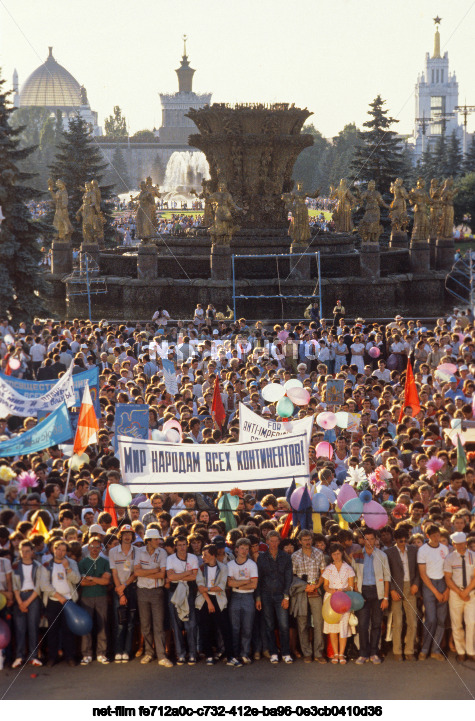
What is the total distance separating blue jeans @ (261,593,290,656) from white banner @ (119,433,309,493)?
105 cm

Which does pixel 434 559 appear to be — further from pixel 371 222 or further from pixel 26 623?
pixel 371 222

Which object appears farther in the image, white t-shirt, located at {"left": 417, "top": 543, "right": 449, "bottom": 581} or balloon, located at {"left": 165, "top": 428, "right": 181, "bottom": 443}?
balloon, located at {"left": 165, "top": 428, "right": 181, "bottom": 443}

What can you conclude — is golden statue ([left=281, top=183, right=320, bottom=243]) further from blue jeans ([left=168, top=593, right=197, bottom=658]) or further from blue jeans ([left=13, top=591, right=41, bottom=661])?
blue jeans ([left=13, top=591, right=41, bottom=661])

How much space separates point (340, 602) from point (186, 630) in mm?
1285

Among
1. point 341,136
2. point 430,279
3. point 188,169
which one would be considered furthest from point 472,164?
point 188,169

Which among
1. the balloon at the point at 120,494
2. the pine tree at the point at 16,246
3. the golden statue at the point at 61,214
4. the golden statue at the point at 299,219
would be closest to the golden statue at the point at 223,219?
the golden statue at the point at 299,219

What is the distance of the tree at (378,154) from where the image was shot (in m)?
50.4

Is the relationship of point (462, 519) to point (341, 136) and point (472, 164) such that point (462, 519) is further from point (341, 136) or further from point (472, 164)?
point (341, 136)

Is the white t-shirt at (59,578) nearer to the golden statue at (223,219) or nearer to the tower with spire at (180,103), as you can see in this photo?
the golden statue at (223,219)

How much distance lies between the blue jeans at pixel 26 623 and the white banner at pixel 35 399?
13.1 feet

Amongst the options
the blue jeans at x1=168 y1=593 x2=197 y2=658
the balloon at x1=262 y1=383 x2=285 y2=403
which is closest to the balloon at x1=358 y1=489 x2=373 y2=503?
the blue jeans at x1=168 y1=593 x2=197 y2=658

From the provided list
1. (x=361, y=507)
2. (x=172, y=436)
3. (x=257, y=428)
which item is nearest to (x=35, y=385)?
(x=172, y=436)

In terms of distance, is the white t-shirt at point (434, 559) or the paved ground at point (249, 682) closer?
the paved ground at point (249, 682)

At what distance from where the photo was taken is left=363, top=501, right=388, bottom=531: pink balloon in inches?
412
